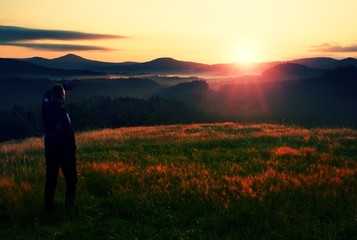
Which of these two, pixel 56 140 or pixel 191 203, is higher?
pixel 56 140

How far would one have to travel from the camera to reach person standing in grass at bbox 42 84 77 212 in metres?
8.35

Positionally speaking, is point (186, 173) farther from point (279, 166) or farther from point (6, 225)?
point (6, 225)

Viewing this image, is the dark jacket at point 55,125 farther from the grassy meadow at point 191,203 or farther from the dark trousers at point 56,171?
the grassy meadow at point 191,203

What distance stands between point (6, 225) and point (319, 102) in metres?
199

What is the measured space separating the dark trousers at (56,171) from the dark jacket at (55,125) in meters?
0.14

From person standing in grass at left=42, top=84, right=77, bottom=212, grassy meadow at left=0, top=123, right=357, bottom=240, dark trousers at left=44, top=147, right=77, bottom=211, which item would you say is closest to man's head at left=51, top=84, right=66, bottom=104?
person standing in grass at left=42, top=84, right=77, bottom=212

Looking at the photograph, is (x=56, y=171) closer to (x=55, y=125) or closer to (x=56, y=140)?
(x=56, y=140)

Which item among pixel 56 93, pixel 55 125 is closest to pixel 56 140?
pixel 55 125

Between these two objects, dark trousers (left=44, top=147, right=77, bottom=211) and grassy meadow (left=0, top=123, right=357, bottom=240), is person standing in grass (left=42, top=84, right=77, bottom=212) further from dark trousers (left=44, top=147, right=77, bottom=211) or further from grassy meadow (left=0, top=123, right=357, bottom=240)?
grassy meadow (left=0, top=123, right=357, bottom=240)

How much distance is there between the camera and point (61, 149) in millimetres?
8500

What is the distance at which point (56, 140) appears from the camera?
844 cm

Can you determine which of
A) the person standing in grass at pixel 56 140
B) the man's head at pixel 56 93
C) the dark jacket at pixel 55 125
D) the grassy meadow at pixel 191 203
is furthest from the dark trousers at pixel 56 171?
the man's head at pixel 56 93

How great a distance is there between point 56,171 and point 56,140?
71cm

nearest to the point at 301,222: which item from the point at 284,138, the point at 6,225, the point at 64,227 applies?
the point at 64,227
